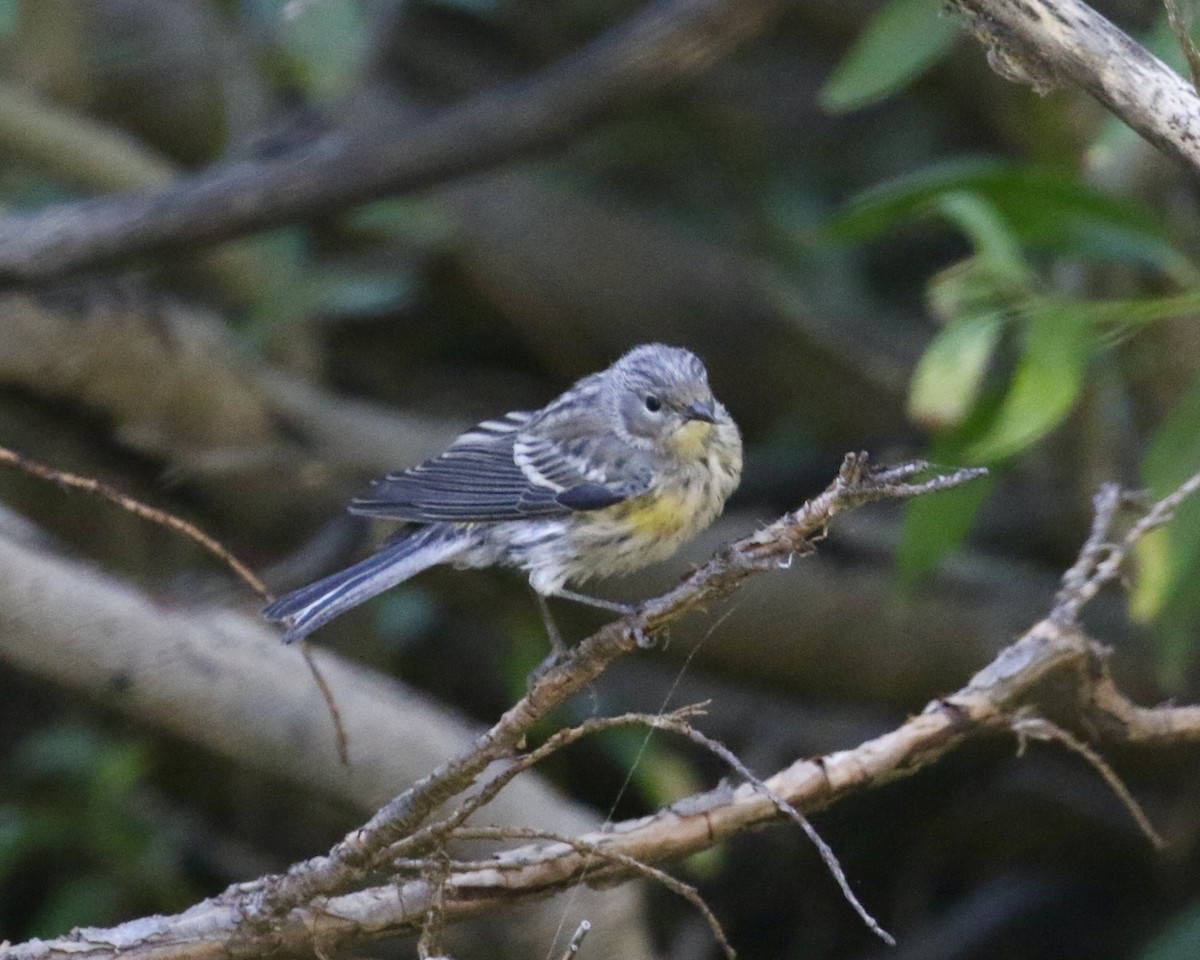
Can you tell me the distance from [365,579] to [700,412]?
63 cm

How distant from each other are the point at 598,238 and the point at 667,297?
0.29 meters

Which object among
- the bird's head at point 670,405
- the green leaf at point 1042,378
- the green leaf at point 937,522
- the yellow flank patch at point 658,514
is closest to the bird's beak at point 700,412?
the bird's head at point 670,405

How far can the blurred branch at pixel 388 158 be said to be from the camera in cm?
350

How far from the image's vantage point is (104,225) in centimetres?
350

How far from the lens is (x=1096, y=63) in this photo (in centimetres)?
183

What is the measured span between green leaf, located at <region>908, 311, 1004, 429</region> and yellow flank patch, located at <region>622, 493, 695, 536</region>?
411 millimetres

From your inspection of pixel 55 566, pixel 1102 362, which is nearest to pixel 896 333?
pixel 1102 362

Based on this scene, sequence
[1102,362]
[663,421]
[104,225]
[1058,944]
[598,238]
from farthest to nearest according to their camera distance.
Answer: [598,238]
[1058,944]
[1102,362]
[104,225]
[663,421]

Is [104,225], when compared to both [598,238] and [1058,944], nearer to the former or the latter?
[598,238]

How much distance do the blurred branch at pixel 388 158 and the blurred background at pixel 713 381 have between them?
118mm

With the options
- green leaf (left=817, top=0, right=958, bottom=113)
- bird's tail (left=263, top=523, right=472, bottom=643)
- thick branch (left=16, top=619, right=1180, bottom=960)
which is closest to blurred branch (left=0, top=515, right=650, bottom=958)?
bird's tail (left=263, top=523, right=472, bottom=643)

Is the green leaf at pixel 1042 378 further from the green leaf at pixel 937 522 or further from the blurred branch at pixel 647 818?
the blurred branch at pixel 647 818

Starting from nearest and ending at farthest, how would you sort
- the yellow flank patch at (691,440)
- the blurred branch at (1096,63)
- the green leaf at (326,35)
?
1. the blurred branch at (1096,63)
2. the yellow flank patch at (691,440)
3. the green leaf at (326,35)

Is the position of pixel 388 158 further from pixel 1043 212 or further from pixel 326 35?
pixel 1043 212
